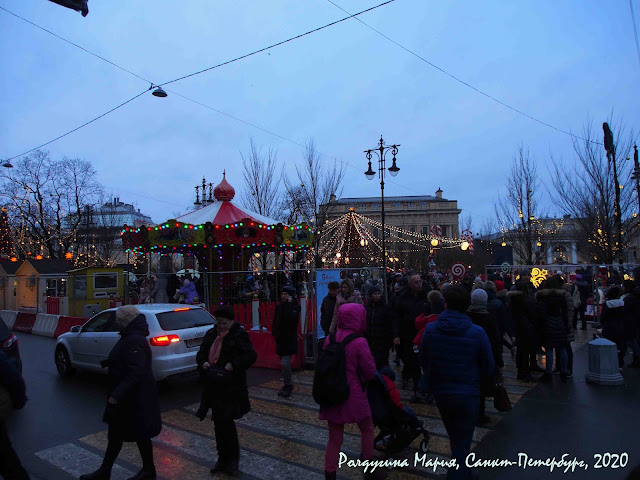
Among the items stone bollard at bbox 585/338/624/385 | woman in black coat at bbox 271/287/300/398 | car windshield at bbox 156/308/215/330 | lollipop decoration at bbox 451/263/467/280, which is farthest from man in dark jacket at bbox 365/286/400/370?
lollipop decoration at bbox 451/263/467/280

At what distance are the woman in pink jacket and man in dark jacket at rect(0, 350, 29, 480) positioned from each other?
7.96 feet

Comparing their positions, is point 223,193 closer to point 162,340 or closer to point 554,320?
point 162,340

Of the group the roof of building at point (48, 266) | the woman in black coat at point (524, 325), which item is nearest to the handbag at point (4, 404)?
the woman in black coat at point (524, 325)

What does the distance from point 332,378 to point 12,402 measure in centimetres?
250

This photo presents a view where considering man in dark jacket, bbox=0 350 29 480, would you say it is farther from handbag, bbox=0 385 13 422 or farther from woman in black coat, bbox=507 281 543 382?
woman in black coat, bbox=507 281 543 382

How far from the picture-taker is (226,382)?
4211 mm

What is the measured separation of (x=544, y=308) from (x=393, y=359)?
3.56m

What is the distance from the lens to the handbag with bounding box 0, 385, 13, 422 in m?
3.29

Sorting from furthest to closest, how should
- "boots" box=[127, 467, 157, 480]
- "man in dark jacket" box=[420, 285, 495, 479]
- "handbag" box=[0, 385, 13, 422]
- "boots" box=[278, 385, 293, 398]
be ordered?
"boots" box=[278, 385, 293, 398] → "boots" box=[127, 467, 157, 480] → "man in dark jacket" box=[420, 285, 495, 479] → "handbag" box=[0, 385, 13, 422]

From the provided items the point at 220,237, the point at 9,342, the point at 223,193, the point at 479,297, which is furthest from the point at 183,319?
the point at 223,193

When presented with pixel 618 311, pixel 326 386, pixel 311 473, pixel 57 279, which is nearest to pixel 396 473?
pixel 311 473

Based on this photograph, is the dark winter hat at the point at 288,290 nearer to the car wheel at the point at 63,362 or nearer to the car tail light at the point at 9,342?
the car tail light at the point at 9,342

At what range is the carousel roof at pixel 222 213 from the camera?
1562 cm

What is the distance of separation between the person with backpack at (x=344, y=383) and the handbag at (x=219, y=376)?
90cm
